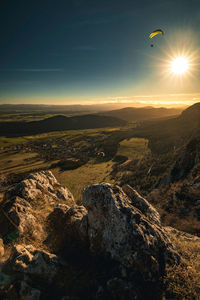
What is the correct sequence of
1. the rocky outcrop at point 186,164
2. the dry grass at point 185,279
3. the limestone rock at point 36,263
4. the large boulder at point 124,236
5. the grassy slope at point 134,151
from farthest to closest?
the grassy slope at point 134,151 → the rocky outcrop at point 186,164 → the large boulder at point 124,236 → the limestone rock at point 36,263 → the dry grass at point 185,279

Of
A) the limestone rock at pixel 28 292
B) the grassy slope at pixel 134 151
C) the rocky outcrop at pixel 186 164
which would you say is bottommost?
the grassy slope at pixel 134 151

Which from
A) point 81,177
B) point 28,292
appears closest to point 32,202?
point 28,292

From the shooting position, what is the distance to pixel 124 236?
28.4 ft

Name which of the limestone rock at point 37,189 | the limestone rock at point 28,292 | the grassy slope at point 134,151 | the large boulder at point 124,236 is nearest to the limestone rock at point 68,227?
the large boulder at point 124,236

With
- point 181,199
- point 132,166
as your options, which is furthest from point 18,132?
point 181,199

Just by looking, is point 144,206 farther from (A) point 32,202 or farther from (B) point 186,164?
(B) point 186,164

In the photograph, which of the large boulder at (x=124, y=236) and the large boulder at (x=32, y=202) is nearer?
the large boulder at (x=124, y=236)

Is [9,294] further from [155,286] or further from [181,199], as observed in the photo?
[181,199]

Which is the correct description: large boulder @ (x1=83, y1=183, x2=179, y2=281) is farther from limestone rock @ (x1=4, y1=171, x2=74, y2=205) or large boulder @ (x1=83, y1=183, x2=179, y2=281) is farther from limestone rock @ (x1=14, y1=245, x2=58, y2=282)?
limestone rock @ (x1=4, y1=171, x2=74, y2=205)

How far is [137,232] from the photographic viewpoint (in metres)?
8.62

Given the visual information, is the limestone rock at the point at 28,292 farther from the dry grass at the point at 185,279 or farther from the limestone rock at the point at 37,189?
the limestone rock at the point at 37,189

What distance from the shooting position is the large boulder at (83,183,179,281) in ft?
25.6

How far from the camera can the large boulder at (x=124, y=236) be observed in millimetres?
7793

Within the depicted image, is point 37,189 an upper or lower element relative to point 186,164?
upper
